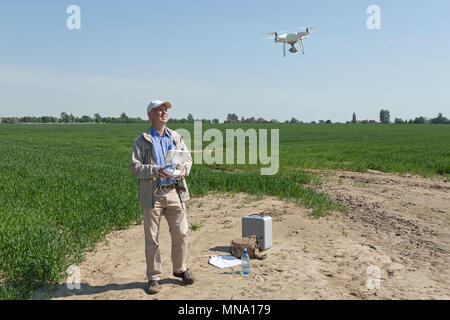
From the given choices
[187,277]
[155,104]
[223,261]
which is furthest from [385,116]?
[155,104]

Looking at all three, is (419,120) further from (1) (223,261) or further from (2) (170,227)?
(2) (170,227)

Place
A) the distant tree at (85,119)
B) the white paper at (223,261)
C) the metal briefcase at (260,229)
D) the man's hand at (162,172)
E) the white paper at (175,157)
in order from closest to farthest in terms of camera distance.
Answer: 1. the man's hand at (162,172)
2. the white paper at (175,157)
3. the white paper at (223,261)
4. the metal briefcase at (260,229)
5. the distant tree at (85,119)

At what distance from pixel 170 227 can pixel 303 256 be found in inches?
92.3

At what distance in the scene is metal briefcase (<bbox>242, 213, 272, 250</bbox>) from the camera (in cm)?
576

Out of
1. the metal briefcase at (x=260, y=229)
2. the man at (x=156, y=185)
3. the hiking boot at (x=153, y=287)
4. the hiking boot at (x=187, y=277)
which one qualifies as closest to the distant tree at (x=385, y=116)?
the metal briefcase at (x=260, y=229)

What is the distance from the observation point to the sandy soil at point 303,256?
14.4ft

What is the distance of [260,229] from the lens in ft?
19.0

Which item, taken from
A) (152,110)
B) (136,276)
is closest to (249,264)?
(136,276)

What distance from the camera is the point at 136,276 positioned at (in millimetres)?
4910

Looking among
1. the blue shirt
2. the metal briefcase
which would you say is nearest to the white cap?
the blue shirt

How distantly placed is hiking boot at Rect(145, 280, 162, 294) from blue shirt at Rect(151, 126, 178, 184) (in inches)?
49.2

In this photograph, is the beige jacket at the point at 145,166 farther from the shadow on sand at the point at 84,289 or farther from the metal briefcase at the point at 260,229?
the metal briefcase at the point at 260,229

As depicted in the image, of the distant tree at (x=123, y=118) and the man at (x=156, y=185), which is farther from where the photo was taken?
the distant tree at (x=123, y=118)
